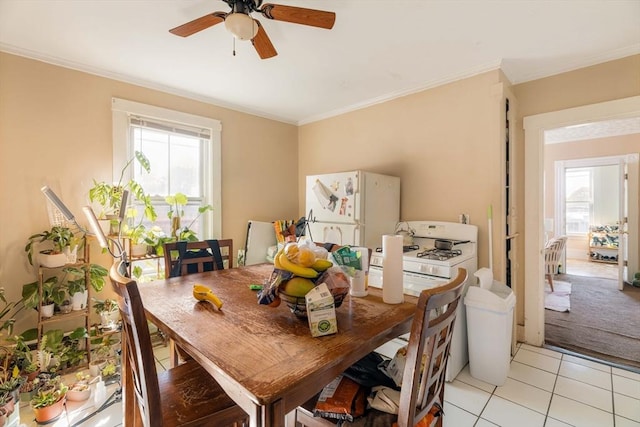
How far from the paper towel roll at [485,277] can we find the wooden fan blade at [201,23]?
2.49 meters

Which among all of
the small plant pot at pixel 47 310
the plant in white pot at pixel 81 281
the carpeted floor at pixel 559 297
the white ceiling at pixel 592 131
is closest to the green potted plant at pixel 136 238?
the plant in white pot at pixel 81 281

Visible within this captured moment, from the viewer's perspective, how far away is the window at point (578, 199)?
6086mm

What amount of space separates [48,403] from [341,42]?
10.1 ft

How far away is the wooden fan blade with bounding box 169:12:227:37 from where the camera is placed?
5.22ft

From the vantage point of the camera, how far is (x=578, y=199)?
6238 mm

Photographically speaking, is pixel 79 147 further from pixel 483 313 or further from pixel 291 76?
pixel 483 313

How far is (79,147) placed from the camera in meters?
2.57

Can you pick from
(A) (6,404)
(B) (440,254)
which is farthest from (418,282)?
(A) (6,404)

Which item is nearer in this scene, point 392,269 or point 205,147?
point 392,269

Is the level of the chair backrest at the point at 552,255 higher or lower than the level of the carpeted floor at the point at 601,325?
higher

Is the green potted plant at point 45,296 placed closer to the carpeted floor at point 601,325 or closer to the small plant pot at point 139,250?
the small plant pot at point 139,250

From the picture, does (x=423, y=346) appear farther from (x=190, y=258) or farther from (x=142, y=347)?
(x=190, y=258)

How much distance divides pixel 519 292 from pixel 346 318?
8.16ft

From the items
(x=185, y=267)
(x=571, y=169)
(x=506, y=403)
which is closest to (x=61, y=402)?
(x=185, y=267)
